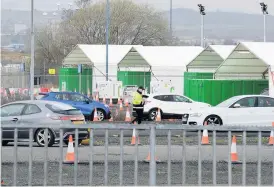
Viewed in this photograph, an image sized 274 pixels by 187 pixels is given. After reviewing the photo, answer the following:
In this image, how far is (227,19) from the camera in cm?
14288

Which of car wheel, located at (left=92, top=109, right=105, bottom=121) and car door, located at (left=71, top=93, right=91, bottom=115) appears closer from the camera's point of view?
car door, located at (left=71, top=93, right=91, bottom=115)

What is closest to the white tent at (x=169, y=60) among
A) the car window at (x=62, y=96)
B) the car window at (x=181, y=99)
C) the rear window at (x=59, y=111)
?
the car window at (x=181, y=99)

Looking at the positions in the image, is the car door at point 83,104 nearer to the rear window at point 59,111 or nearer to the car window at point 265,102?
the car window at point 265,102

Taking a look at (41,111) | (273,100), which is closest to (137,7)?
(273,100)

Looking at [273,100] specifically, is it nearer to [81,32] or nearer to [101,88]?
[101,88]

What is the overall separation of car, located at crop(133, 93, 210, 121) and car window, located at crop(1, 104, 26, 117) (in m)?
15.7

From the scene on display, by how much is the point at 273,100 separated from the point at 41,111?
10841mm

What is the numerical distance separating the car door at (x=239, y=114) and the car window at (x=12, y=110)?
9373 millimetres

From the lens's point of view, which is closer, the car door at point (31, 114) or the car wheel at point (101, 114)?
the car door at point (31, 114)

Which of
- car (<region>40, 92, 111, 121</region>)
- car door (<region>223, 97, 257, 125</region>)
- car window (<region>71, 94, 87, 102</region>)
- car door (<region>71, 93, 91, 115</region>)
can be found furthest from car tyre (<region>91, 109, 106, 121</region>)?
car door (<region>223, 97, 257, 125</region>)

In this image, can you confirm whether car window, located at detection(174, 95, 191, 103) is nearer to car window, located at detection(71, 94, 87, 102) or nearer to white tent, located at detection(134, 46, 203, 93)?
car window, located at detection(71, 94, 87, 102)

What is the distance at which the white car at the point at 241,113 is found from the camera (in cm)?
2909

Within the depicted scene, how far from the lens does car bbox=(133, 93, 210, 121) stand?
37594 millimetres

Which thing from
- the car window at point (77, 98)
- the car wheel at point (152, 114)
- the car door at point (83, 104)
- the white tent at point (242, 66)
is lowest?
the car wheel at point (152, 114)
